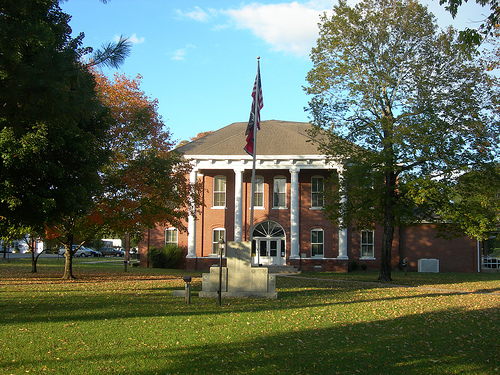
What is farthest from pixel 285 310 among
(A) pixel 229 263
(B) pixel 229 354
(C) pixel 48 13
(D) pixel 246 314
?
(C) pixel 48 13

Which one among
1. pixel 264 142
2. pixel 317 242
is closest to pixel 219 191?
pixel 264 142

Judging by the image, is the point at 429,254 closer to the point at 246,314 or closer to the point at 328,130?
the point at 328,130

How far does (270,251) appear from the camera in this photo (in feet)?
121

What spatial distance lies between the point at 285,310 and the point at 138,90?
23723 mm

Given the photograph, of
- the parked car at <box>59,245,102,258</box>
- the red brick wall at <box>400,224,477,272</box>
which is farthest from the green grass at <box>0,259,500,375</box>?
the parked car at <box>59,245,102,258</box>

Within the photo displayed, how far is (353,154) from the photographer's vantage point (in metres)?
24.5

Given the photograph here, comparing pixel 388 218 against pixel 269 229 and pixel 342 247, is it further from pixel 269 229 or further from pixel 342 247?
pixel 269 229

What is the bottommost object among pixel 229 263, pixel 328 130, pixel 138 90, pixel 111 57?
pixel 229 263

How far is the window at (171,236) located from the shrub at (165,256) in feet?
3.79

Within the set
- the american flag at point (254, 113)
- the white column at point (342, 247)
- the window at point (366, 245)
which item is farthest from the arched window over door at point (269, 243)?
the american flag at point (254, 113)

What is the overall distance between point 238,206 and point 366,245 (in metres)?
10.6

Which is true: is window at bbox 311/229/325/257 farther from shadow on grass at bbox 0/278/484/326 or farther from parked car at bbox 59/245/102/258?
parked car at bbox 59/245/102/258

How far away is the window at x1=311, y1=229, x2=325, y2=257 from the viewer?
36656 millimetres

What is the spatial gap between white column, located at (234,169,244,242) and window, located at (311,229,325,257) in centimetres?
566
